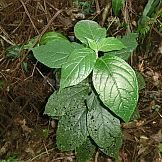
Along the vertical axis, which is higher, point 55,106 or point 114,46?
point 114,46

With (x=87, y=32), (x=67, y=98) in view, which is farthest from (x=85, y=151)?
(x=87, y=32)

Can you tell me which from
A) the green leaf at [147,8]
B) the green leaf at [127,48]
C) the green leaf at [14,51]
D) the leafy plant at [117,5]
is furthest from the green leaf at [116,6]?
the green leaf at [14,51]

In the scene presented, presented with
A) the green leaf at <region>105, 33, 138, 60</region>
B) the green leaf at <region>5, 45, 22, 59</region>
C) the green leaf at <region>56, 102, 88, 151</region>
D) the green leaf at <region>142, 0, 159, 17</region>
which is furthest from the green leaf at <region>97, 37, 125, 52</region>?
the green leaf at <region>5, 45, 22, 59</region>

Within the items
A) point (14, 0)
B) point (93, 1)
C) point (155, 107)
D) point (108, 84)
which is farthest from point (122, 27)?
point (108, 84)

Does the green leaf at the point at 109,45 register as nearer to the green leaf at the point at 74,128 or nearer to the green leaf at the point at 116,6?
the green leaf at the point at 74,128

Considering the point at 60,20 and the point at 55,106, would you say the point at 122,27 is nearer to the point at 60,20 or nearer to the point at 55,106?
the point at 60,20

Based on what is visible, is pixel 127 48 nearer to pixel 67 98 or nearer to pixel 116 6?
pixel 67 98
